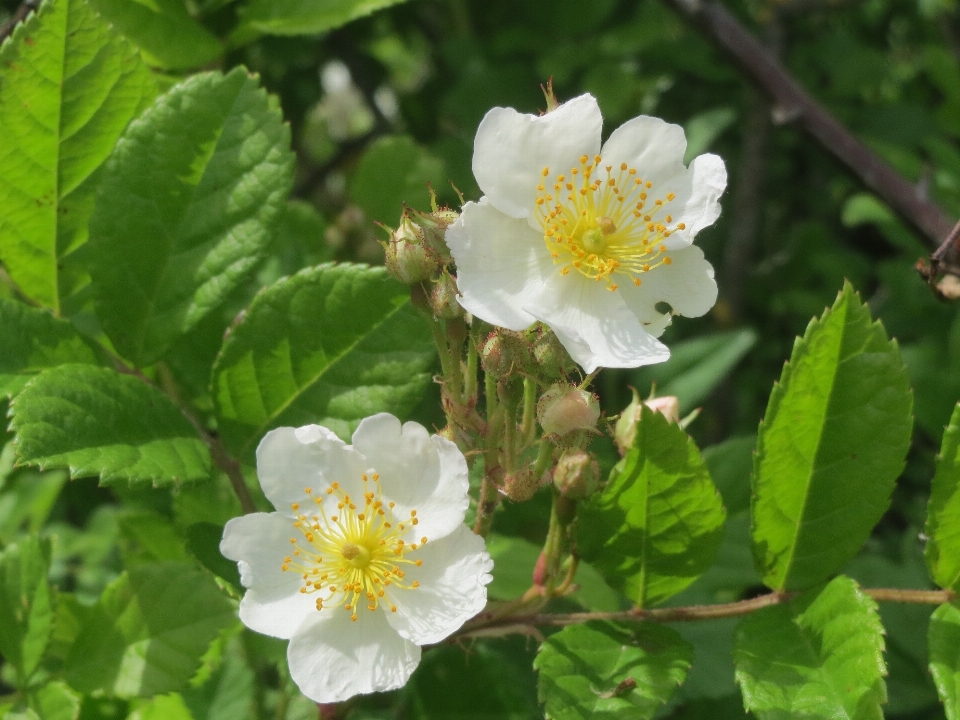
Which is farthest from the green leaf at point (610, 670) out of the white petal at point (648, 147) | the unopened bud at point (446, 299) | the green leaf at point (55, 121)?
the green leaf at point (55, 121)

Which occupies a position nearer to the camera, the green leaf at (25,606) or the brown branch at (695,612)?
the brown branch at (695,612)

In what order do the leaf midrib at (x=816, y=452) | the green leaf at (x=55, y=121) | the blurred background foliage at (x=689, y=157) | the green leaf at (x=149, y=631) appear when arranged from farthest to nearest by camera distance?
the blurred background foliage at (x=689, y=157)
the green leaf at (x=149, y=631)
the green leaf at (x=55, y=121)
the leaf midrib at (x=816, y=452)

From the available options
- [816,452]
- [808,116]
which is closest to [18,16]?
[816,452]

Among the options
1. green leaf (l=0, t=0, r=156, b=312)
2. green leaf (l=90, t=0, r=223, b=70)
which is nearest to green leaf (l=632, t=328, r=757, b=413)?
green leaf (l=90, t=0, r=223, b=70)

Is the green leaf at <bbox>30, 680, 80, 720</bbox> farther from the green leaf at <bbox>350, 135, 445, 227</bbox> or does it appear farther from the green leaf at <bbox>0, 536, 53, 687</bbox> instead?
the green leaf at <bbox>350, 135, 445, 227</bbox>

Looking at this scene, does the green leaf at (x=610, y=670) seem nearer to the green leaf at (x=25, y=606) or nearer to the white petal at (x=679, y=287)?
the white petal at (x=679, y=287)

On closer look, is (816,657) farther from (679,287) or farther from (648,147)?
(648,147)

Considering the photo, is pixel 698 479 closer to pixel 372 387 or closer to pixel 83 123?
pixel 372 387
